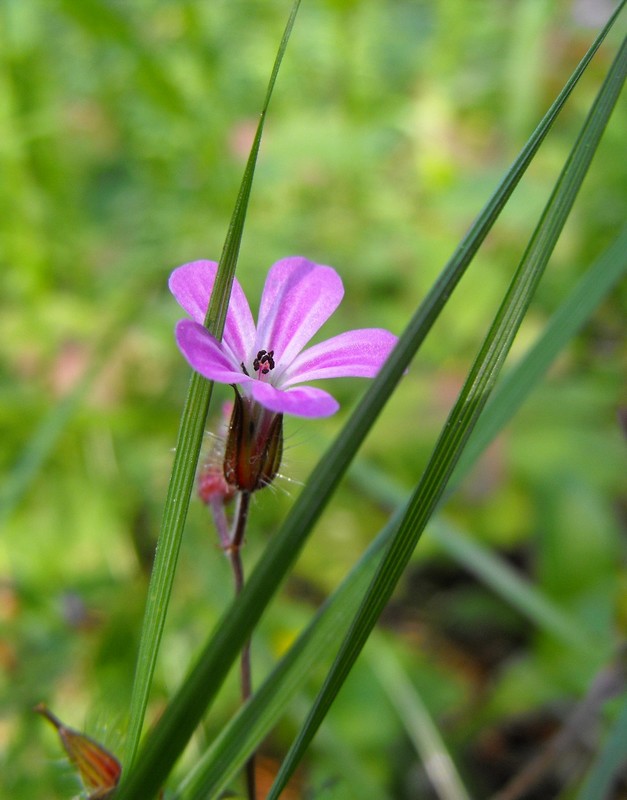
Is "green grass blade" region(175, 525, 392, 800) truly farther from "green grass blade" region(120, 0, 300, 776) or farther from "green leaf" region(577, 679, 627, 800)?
"green leaf" region(577, 679, 627, 800)

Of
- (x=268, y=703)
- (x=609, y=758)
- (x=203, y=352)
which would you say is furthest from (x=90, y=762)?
(x=609, y=758)

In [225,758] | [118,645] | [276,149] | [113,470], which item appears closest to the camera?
[225,758]

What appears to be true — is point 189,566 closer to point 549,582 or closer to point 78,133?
point 549,582

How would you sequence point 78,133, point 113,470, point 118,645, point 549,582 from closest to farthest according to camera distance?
point 118,645 → point 549,582 → point 113,470 → point 78,133

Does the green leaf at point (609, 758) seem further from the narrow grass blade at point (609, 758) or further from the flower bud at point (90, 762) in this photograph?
the flower bud at point (90, 762)

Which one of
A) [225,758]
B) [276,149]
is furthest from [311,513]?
[276,149]

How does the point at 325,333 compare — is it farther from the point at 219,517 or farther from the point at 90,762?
the point at 90,762

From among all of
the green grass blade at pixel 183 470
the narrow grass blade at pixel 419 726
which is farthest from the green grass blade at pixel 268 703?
the narrow grass blade at pixel 419 726
